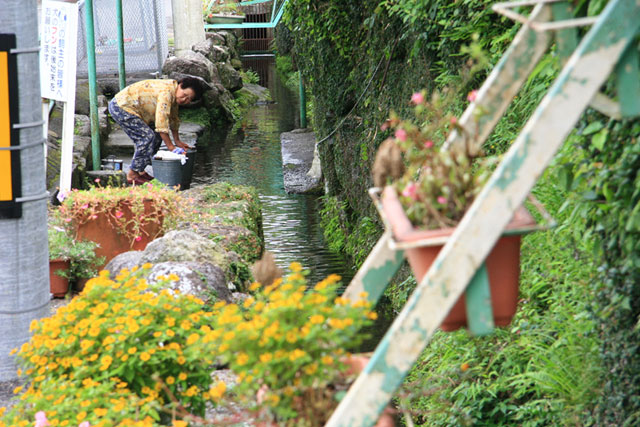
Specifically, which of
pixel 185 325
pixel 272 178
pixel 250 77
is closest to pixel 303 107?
pixel 272 178

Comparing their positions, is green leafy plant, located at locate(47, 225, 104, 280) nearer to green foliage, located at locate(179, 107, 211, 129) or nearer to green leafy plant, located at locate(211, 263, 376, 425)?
green leafy plant, located at locate(211, 263, 376, 425)

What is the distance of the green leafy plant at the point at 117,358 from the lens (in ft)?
9.55

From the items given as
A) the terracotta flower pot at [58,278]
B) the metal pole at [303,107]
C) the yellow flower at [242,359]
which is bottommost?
the metal pole at [303,107]

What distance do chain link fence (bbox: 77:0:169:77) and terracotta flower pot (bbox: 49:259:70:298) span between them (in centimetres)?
809

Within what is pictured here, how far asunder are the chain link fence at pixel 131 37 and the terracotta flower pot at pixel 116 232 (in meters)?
7.69

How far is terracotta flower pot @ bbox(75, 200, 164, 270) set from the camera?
599cm

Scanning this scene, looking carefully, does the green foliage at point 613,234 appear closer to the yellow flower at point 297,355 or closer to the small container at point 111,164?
the yellow flower at point 297,355

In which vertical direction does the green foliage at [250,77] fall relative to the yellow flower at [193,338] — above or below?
below

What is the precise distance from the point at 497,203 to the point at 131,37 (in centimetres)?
1548

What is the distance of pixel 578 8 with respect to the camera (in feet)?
8.25

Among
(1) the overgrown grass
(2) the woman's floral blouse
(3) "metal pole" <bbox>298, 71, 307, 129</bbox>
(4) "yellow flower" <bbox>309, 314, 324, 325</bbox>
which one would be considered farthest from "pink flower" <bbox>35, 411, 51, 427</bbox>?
(3) "metal pole" <bbox>298, 71, 307, 129</bbox>

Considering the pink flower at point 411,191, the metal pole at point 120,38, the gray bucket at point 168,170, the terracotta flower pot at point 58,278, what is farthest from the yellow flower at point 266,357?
the metal pole at point 120,38

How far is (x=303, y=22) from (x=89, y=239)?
5.08 metres

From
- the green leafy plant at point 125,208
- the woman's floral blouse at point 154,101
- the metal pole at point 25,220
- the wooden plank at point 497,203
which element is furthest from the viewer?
the woman's floral blouse at point 154,101
